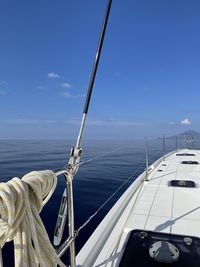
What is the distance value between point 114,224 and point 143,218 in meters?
0.31

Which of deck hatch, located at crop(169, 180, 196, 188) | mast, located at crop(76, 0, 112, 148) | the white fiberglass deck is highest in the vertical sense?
mast, located at crop(76, 0, 112, 148)

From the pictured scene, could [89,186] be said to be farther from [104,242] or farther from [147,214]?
[104,242]

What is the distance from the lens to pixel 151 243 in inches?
60.7

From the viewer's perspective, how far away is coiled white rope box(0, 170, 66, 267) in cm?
61

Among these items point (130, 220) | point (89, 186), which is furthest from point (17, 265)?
point (89, 186)

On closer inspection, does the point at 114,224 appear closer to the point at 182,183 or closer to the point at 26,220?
the point at 26,220

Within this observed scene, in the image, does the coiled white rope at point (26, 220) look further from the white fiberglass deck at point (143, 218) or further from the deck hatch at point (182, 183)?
the deck hatch at point (182, 183)

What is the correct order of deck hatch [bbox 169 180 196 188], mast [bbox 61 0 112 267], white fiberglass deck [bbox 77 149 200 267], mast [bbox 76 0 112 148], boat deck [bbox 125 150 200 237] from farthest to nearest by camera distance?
deck hatch [bbox 169 180 196 188] < boat deck [bbox 125 150 200 237] < white fiberglass deck [bbox 77 149 200 267] < mast [bbox 76 0 112 148] < mast [bbox 61 0 112 267]

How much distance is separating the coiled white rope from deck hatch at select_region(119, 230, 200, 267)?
0.78 m

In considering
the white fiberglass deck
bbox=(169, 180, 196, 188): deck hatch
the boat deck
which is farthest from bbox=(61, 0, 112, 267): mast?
bbox=(169, 180, 196, 188): deck hatch

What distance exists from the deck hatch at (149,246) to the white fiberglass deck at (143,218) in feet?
0.20

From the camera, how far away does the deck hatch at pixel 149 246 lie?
4.38ft

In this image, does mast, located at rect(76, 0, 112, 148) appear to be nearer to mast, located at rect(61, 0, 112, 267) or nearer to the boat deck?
mast, located at rect(61, 0, 112, 267)

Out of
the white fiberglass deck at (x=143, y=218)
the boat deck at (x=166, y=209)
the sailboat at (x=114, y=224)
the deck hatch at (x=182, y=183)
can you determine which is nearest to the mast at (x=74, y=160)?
the sailboat at (x=114, y=224)
